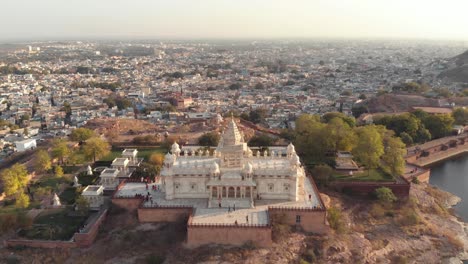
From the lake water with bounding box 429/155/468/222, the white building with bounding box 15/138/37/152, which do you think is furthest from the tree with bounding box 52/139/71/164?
the lake water with bounding box 429/155/468/222

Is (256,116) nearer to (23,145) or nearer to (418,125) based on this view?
(418,125)

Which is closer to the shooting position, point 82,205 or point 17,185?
point 82,205

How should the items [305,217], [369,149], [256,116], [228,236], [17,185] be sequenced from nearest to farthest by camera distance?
[228,236] → [305,217] → [17,185] → [369,149] → [256,116]

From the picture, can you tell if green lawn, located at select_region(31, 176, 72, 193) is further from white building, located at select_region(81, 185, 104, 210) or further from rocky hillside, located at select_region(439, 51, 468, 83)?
rocky hillside, located at select_region(439, 51, 468, 83)

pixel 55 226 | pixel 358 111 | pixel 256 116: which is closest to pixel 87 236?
pixel 55 226

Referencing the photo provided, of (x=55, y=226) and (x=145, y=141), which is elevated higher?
(x=145, y=141)

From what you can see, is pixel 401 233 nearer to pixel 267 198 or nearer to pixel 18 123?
pixel 267 198

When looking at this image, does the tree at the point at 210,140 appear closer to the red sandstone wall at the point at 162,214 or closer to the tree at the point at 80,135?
the tree at the point at 80,135
